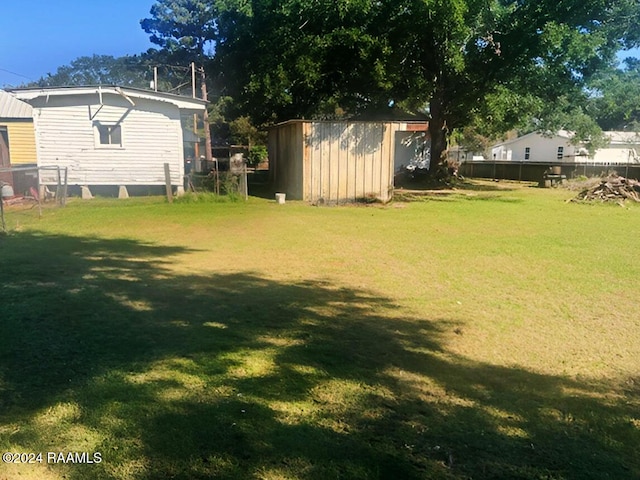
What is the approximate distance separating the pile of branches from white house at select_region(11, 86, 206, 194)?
14.3m

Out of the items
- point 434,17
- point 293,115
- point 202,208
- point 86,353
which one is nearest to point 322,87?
point 293,115

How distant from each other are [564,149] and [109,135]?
154ft

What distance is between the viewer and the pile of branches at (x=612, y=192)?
1742 centimetres

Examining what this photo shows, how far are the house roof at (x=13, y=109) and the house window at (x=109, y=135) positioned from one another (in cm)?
623

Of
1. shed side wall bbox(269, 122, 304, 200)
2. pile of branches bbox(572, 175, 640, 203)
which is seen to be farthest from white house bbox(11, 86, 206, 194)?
pile of branches bbox(572, 175, 640, 203)

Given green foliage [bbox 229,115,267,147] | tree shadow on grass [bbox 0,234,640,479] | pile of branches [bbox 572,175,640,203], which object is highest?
green foliage [bbox 229,115,267,147]

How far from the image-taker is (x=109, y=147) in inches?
674

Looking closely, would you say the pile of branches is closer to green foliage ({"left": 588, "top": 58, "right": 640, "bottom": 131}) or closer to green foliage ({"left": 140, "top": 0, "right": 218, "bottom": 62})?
green foliage ({"left": 588, "top": 58, "right": 640, "bottom": 131})

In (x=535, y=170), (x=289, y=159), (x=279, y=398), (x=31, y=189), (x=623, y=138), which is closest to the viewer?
(x=279, y=398)

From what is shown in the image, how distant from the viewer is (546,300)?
593cm

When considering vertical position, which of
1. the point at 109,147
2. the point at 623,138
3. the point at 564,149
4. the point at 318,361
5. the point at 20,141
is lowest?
the point at 318,361

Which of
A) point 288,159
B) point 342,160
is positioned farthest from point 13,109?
point 342,160

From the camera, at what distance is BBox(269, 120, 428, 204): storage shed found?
15.8 metres

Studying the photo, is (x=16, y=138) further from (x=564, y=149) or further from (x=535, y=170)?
(x=564, y=149)
